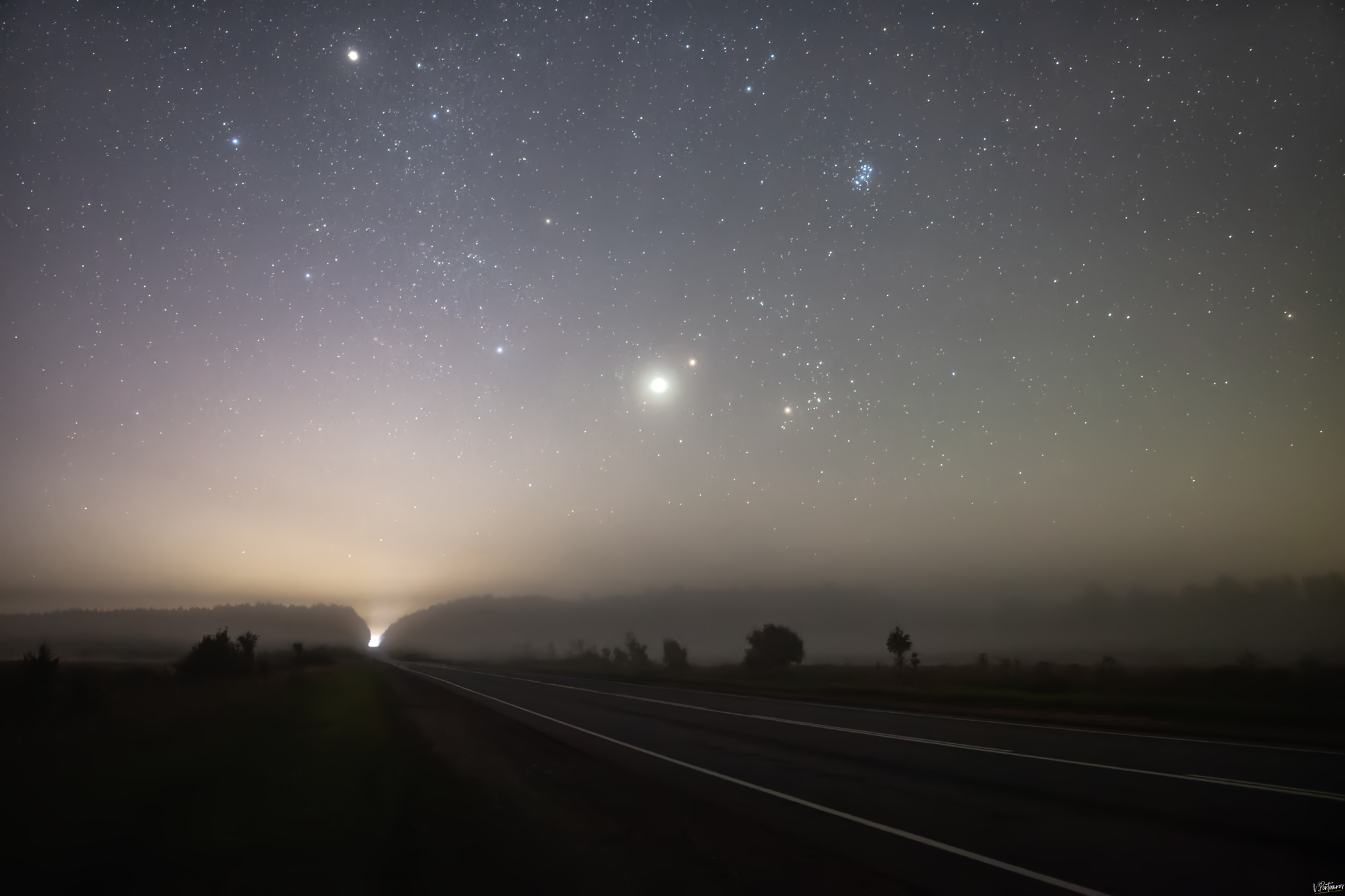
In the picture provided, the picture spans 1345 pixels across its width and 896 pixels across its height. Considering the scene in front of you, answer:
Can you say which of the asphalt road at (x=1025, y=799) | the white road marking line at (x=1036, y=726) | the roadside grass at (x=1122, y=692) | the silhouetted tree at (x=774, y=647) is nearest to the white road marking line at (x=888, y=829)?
the asphalt road at (x=1025, y=799)

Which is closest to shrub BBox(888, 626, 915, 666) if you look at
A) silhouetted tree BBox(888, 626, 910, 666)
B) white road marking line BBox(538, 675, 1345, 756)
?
silhouetted tree BBox(888, 626, 910, 666)

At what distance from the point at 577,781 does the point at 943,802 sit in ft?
20.1

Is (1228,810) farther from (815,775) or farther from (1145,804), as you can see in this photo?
(815,775)

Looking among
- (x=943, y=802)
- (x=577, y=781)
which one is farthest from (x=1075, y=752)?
(x=577, y=781)

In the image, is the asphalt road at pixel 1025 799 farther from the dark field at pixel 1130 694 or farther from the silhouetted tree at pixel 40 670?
the silhouetted tree at pixel 40 670

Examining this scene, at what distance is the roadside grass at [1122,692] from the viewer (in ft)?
50.4

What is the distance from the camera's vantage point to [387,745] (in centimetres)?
1420

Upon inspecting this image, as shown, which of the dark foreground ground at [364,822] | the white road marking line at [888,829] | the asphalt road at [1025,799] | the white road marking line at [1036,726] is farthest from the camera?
the white road marking line at [1036,726]

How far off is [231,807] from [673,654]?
197 ft

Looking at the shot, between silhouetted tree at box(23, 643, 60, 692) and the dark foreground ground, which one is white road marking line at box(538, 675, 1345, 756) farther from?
silhouetted tree at box(23, 643, 60, 692)

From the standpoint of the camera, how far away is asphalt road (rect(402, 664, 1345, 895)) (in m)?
5.75

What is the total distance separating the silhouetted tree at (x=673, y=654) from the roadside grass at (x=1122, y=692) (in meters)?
29.4

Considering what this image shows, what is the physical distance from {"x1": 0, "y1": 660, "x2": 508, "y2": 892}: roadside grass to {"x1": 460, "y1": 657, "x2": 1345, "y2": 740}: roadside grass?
56.1ft

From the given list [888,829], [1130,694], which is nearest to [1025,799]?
[888,829]
